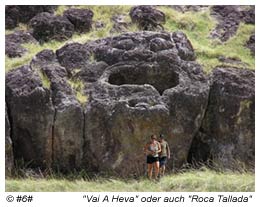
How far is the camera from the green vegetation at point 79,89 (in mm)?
14023

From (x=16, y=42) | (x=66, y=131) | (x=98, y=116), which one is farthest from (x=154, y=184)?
(x=16, y=42)

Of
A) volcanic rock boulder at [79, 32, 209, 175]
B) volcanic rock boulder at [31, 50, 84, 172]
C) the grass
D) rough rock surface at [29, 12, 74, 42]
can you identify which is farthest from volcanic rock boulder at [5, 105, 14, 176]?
rough rock surface at [29, 12, 74, 42]

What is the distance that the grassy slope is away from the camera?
16266 mm

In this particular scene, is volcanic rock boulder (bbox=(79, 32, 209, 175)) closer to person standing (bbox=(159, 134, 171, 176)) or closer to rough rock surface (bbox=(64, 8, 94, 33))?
person standing (bbox=(159, 134, 171, 176))

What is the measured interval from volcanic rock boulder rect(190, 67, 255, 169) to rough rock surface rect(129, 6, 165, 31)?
4287mm

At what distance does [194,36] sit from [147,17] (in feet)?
5.15

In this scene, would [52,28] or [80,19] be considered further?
[80,19]

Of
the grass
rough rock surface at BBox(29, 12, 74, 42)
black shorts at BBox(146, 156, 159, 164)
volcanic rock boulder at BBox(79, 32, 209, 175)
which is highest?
rough rock surface at BBox(29, 12, 74, 42)

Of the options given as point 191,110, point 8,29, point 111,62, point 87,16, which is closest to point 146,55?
point 111,62

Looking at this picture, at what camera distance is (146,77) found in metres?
14.9

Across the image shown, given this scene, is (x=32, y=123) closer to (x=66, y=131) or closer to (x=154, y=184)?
(x=66, y=131)

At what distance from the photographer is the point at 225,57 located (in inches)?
651

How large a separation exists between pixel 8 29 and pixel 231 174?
357 inches

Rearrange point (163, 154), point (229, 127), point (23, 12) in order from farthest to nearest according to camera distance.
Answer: point (23, 12) → point (229, 127) → point (163, 154)
